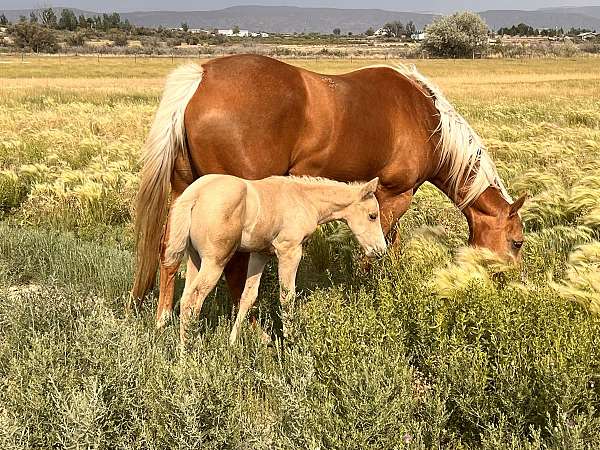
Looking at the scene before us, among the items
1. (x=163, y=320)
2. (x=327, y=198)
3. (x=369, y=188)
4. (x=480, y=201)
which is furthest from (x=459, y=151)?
(x=163, y=320)

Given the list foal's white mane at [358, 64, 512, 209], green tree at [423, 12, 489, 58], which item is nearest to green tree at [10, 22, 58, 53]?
green tree at [423, 12, 489, 58]

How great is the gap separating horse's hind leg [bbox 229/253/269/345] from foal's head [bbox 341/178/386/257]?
75 cm

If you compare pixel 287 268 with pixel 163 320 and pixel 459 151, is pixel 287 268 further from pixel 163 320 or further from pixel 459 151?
pixel 459 151

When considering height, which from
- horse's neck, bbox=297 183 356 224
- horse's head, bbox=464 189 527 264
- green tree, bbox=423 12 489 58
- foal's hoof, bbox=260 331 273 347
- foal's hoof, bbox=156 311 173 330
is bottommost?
green tree, bbox=423 12 489 58

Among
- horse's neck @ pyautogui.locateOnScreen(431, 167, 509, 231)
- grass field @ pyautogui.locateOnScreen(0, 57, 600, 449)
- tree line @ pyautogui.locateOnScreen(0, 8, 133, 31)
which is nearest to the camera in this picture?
grass field @ pyautogui.locateOnScreen(0, 57, 600, 449)

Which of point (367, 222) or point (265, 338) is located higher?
point (367, 222)

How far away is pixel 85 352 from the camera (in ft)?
11.5

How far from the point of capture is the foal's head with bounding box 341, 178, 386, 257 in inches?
188

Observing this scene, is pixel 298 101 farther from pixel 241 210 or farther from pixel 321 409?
pixel 321 409

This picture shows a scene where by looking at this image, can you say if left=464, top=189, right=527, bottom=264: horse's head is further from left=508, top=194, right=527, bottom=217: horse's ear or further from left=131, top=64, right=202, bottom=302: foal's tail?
left=131, top=64, right=202, bottom=302: foal's tail

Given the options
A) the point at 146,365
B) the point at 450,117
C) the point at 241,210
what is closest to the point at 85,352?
the point at 146,365

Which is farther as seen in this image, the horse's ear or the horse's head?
the horse's head

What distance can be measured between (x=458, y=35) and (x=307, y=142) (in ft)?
256

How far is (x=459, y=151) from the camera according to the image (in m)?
5.77
